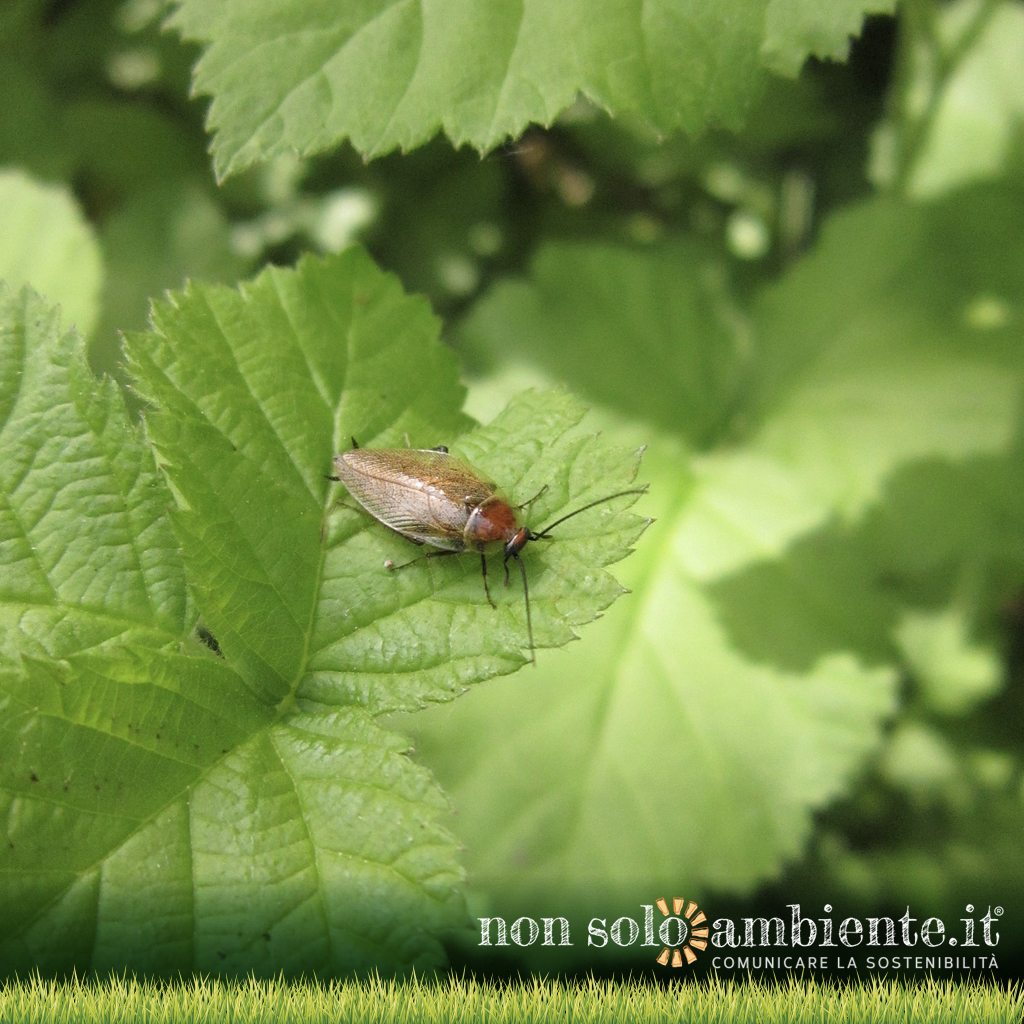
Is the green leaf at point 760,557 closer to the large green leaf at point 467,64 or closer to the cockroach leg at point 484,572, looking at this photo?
the cockroach leg at point 484,572

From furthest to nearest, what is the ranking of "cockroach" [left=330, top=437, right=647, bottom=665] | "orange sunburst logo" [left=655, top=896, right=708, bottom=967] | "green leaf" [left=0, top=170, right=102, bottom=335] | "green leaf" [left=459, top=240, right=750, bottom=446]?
"green leaf" [left=459, top=240, right=750, bottom=446], "green leaf" [left=0, top=170, right=102, bottom=335], "orange sunburst logo" [left=655, top=896, right=708, bottom=967], "cockroach" [left=330, top=437, right=647, bottom=665]

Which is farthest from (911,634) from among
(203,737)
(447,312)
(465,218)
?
(203,737)

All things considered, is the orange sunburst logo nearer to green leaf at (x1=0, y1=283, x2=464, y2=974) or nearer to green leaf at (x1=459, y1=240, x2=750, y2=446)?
green leaf at (x1=0, y1=283, x2=464, y2=974)

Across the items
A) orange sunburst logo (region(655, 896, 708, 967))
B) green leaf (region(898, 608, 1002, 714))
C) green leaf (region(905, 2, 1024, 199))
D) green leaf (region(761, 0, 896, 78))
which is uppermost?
green leaf (region(905, 2, 1024, 199))

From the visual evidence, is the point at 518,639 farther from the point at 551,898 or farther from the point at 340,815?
the point at 551,898

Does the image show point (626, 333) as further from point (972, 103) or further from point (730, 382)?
point (972, 103)

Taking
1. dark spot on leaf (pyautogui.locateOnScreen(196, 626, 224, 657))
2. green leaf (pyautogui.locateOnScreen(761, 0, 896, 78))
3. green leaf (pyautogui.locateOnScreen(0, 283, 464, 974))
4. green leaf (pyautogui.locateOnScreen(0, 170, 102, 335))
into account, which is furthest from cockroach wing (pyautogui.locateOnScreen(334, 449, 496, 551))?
green leaf (pyautogui.locateOnScreen(0, 170, 102, 335))

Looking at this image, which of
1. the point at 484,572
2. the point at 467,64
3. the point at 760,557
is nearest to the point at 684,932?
the point at 760,557
